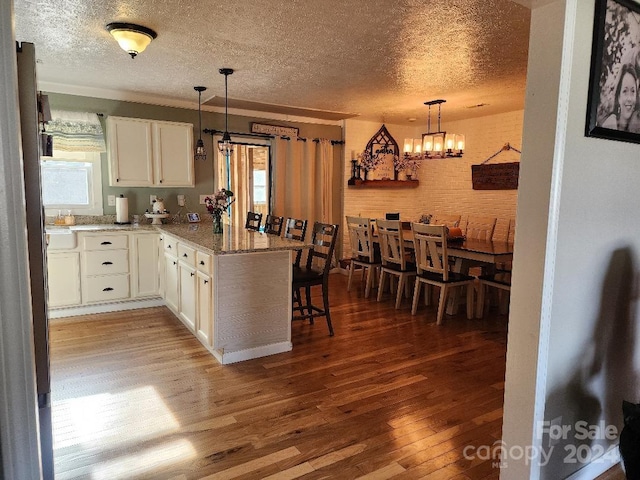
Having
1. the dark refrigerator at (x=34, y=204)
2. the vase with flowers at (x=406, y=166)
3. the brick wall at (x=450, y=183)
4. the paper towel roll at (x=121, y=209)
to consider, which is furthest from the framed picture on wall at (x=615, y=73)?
the vase with flowers at (x=406, y=166)

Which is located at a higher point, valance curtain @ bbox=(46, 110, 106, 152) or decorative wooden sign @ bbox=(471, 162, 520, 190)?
valance curtain @ bbox=(46, 110, 106, 152)

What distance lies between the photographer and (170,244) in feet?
13.8

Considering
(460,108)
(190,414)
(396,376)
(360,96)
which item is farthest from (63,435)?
(460,108)

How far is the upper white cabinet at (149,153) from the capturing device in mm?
4676

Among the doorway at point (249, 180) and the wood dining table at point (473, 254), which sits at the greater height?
the doorway at point (249, 180)

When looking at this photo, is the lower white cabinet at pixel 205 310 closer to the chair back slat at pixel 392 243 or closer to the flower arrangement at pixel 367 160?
the chair back slat at pixel 392 243

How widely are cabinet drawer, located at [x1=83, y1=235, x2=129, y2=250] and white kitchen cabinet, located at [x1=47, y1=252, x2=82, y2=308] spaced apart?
5.9 inches

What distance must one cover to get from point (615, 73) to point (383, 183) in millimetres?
4971

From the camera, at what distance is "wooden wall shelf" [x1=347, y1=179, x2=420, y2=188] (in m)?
6.49

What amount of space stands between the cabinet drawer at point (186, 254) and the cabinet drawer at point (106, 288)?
1.10 meters

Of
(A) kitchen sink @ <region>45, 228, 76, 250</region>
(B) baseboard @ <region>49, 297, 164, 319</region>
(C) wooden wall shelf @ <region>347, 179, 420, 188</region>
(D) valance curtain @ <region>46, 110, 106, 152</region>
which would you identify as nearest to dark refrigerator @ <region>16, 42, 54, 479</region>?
(A) kitchen sink @ <region>45, 228, 76, 250</region>

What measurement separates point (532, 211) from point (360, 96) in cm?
354

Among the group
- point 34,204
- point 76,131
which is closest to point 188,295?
point 76,131

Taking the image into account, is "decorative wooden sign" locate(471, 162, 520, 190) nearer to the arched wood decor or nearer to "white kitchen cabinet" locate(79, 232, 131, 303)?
the arched wood decor
